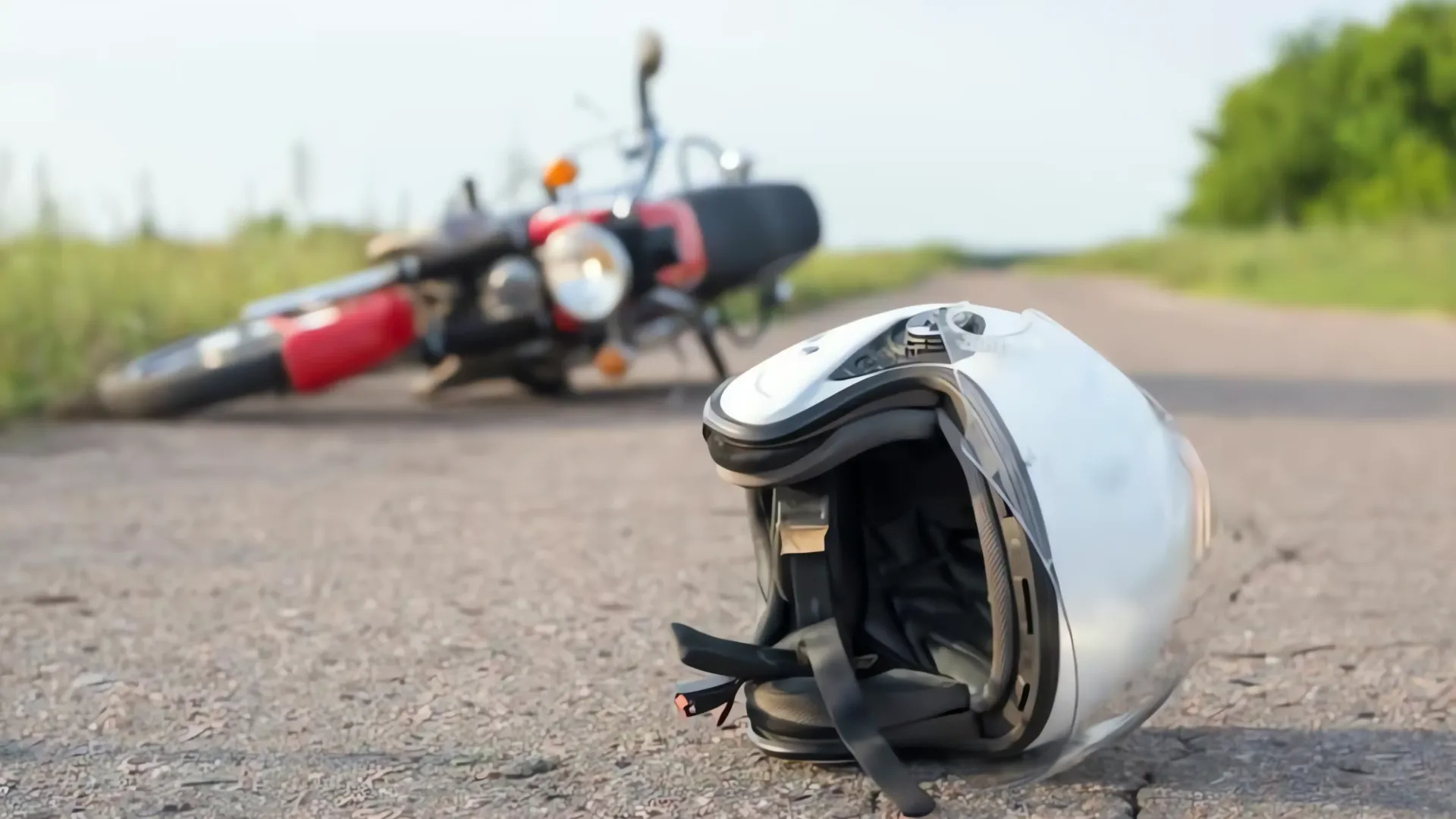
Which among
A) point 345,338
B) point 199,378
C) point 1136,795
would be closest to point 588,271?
point 345,338

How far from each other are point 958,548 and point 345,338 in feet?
14.9

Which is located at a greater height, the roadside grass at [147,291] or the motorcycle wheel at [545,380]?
the roadside grass at [147,291]

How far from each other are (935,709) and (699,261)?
4.70 meters

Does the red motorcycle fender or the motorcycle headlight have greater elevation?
the motorcycle headlight

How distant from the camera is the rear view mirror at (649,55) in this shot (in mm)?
6637

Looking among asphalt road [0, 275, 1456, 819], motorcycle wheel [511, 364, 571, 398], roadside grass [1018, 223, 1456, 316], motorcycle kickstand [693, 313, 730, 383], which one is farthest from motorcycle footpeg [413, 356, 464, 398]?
roadside grass [1018, 223, 1456, 316]

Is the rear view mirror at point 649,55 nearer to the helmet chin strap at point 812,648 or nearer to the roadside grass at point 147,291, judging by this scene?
the roadside grass at point 147,291

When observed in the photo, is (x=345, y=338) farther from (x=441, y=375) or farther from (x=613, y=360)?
(x=613, y=360)

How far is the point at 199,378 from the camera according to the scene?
6211 mm

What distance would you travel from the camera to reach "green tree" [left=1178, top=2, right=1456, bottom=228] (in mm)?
43812

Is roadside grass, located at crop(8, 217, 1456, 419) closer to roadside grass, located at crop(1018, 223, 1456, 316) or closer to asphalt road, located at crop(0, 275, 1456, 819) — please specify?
roadside grass, located at crop(1018, 223, 1456, 316)

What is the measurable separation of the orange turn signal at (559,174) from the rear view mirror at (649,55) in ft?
1.83

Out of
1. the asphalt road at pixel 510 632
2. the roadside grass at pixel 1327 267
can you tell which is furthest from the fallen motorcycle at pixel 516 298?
the roadside grass at pixel 1327 267

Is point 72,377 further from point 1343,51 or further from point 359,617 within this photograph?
point 1343,51
